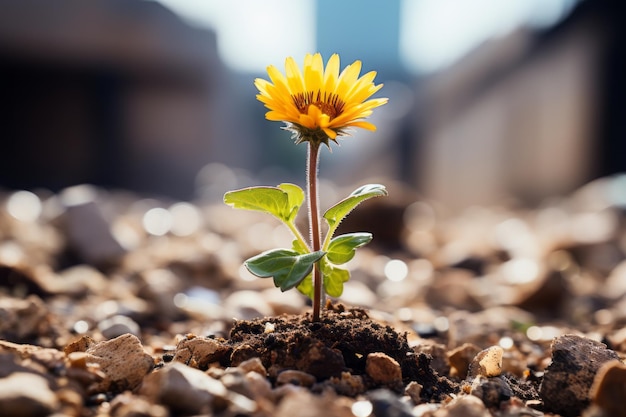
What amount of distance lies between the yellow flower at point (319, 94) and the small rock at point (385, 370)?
0.53 meters

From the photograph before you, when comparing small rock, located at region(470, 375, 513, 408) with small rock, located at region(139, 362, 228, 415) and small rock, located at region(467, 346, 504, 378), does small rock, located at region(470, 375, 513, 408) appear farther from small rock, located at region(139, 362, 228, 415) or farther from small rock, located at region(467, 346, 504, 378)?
small rock, located at region(139, 362, 228, 415)

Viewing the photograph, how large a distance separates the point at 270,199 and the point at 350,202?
0.20 m

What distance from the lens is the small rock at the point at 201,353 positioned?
150 centimetres

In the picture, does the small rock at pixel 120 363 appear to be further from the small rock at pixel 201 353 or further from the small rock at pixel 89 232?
the small rock at pixel 89 232

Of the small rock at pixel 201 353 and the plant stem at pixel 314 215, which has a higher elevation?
the plant stem at pixel 314 215

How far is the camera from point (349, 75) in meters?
1.57

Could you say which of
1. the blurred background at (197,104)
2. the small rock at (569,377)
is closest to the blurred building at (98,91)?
the blurred background at (197,104)

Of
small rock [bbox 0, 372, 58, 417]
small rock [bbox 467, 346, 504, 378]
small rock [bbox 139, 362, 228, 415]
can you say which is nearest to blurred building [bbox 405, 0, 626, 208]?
small rock [bbox 467, 346, 504, 378]

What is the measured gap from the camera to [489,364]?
5.16 feet

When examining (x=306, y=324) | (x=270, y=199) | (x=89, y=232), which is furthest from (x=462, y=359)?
(x=89, y=232)

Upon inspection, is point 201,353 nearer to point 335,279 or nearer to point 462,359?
point 335,279

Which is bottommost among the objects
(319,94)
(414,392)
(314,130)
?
(414,392)

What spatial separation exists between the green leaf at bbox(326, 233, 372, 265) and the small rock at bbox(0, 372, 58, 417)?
0.71 meters

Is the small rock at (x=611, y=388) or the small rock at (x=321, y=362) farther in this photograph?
the small rock at (x=321, y=362)
